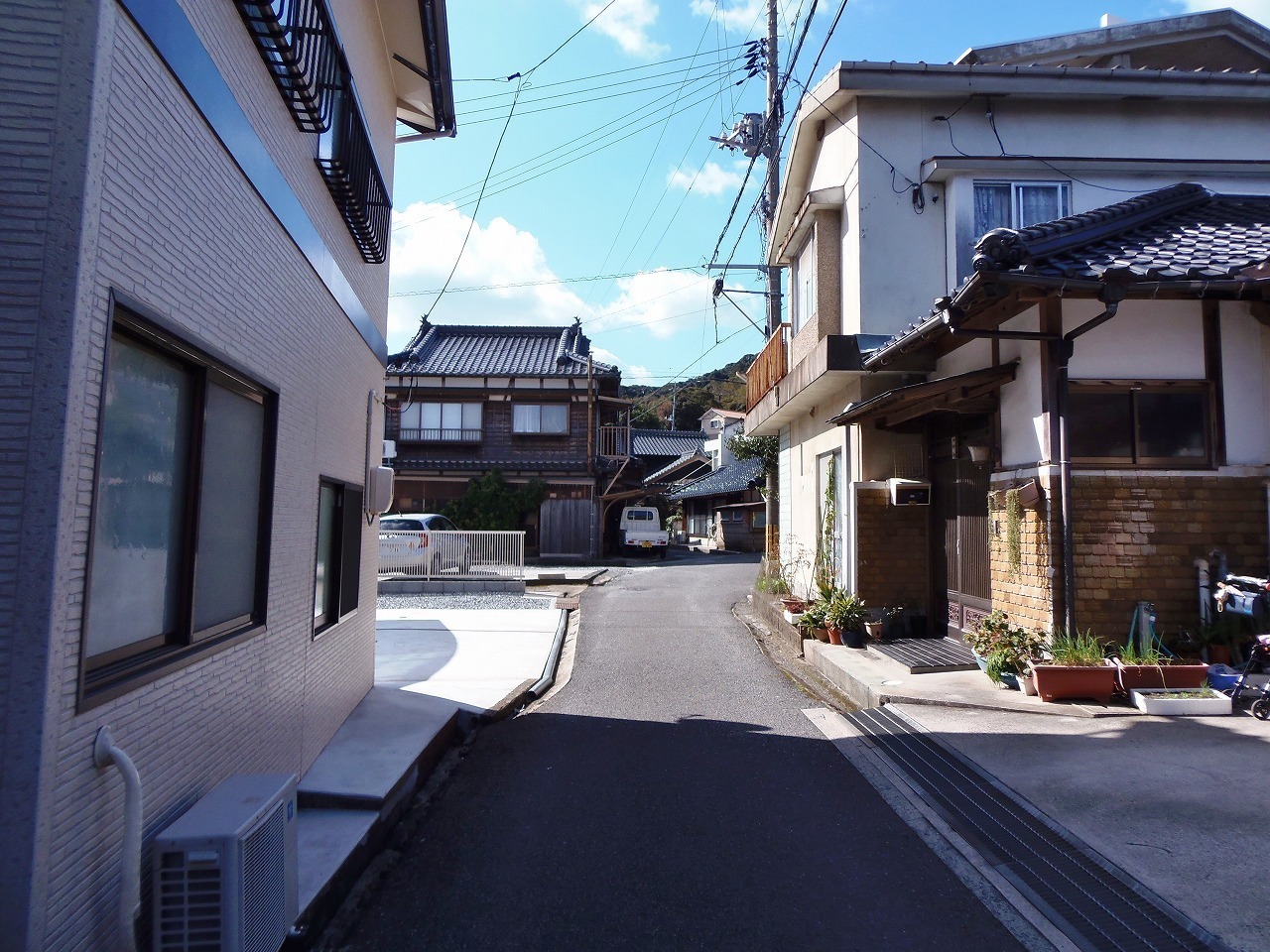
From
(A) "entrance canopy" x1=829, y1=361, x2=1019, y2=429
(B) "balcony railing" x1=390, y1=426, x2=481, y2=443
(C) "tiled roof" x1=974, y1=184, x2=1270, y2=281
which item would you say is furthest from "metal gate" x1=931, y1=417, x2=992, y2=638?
(B) "balcony railing" x1=390, y1=426, x2=481, y2=443

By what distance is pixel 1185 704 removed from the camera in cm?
593

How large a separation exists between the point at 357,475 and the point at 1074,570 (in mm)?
6191

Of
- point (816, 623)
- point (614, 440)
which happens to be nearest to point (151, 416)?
point (816, 623)

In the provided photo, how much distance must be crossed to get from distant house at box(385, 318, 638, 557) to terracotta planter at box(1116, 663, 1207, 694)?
22423mm

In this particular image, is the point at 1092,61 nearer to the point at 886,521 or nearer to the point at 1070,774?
the point at 886,521

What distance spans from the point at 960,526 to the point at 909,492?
689 millimetres

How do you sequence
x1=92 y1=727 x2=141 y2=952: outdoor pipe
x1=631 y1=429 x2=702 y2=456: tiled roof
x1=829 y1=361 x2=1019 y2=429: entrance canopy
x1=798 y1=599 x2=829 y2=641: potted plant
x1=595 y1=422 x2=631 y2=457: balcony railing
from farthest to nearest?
x1=631 y1=429 x2=702 y2=456: tiled roof → x1=595 y1=422 x2=631 y2=457: balcony railing → x1=798 y1=599 x2=829 y2=641: potted plant → x1=829 y1=361 x2=1019 y2=429: entrance canopy → x1=92 y1=727 x2=141 y2=952: outdoor pipe

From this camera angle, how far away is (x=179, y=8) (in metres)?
2.96

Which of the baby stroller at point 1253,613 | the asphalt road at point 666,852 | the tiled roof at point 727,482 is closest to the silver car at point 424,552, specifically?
the asphalt road at point 666,852

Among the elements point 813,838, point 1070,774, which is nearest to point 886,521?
point 1070,774

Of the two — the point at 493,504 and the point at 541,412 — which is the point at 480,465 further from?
the point at 541,412

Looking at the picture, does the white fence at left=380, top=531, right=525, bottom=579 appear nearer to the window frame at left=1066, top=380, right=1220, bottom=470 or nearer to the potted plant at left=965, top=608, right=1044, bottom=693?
the potted plant at left=965, top=608, right=1044, bottom=693

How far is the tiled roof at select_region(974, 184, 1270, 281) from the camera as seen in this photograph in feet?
19.9

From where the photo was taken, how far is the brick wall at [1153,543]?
6.66 meters
